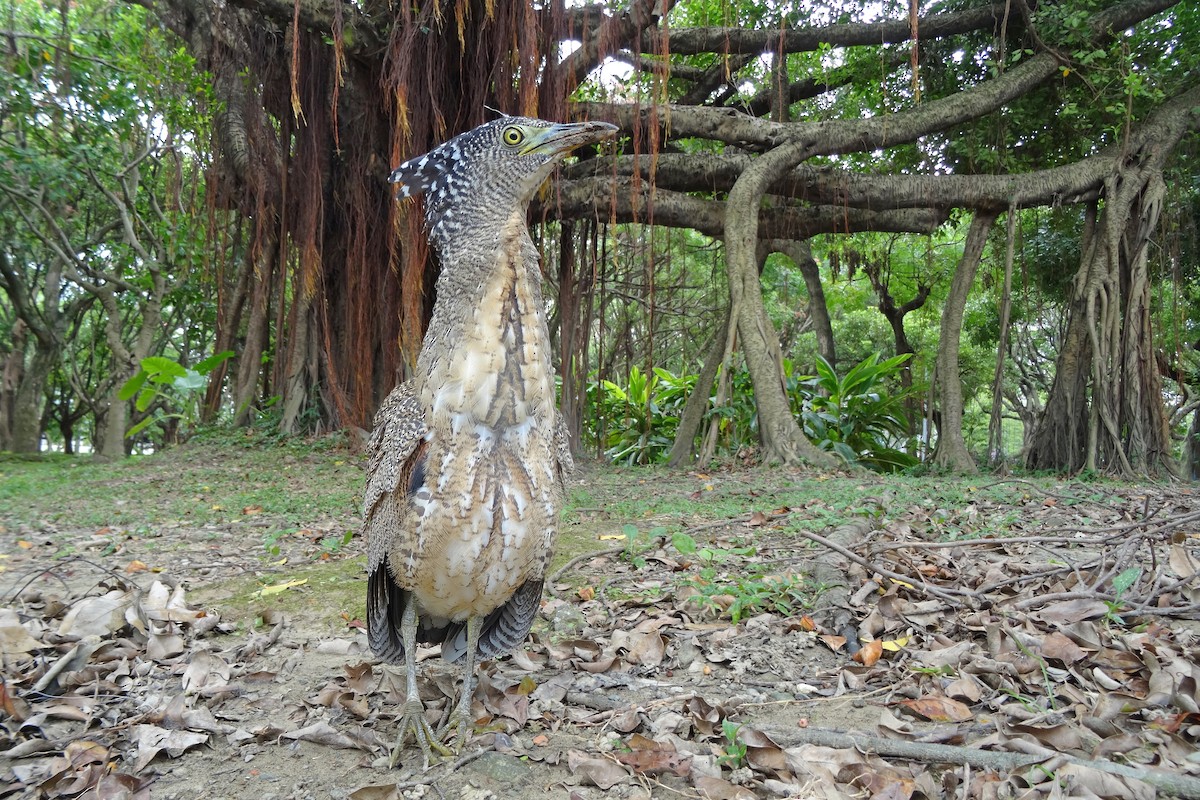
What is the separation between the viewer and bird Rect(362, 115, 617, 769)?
2.36 m

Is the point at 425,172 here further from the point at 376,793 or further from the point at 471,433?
the point at 376,793

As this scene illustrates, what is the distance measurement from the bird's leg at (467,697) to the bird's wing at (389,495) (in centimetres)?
27

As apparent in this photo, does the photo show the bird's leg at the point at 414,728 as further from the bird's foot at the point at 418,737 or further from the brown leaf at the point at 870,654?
the brown leaf at the point at 870,654

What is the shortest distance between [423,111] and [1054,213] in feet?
26.1

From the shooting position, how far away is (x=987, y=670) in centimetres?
245

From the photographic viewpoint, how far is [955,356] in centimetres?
823

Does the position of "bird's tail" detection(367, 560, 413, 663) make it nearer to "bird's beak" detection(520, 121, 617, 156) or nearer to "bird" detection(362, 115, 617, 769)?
"bird" detection(362, 115, 617, 769)

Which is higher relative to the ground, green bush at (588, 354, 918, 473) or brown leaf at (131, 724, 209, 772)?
green bush at (588, 354, 918, 473)

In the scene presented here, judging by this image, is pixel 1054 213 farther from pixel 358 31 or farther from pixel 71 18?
pixel 71 18

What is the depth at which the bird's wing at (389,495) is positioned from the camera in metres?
2.45

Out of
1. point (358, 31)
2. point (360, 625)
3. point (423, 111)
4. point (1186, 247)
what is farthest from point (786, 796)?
point (1186, 247)

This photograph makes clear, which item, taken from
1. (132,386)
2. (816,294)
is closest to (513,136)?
(132,386)

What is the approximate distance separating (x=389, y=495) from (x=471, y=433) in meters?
0.37

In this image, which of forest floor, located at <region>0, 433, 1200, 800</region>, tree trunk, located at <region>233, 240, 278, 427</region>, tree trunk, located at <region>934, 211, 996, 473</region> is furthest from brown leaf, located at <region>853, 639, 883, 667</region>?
tree trunk, located at <region>233, 240, 278, 427</region>
